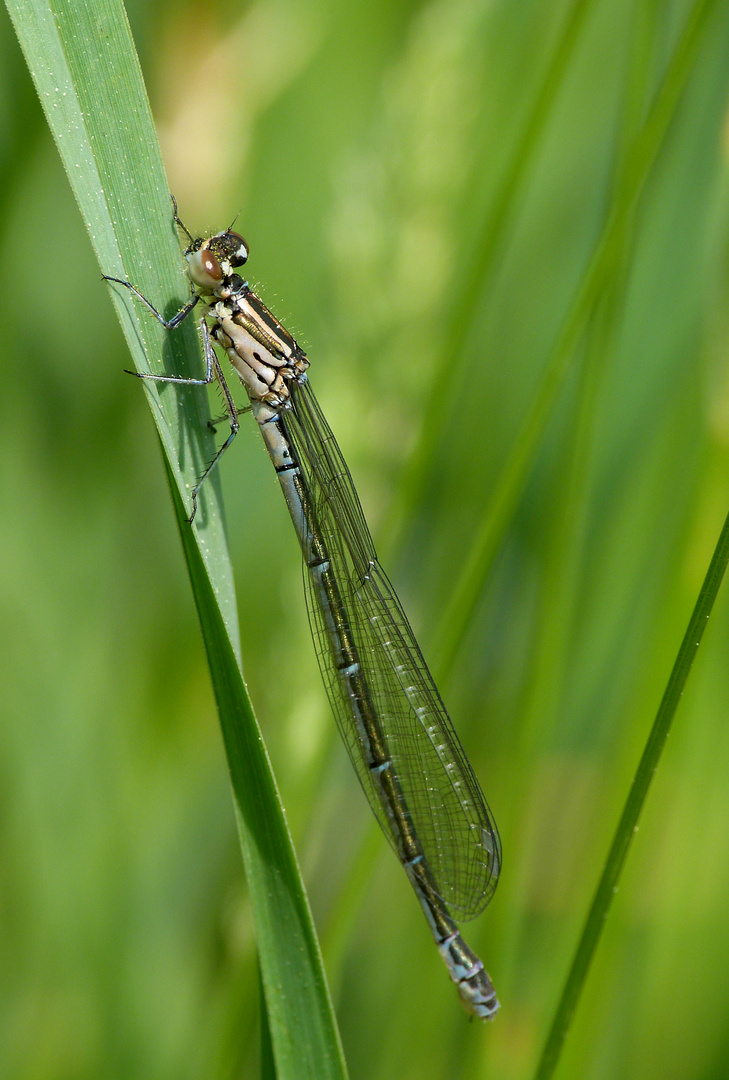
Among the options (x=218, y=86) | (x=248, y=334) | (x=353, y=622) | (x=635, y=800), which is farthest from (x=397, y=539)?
(x=218, y=86)

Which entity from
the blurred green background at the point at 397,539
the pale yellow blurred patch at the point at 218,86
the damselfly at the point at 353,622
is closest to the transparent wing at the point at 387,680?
the damselfly at the point at 353,622

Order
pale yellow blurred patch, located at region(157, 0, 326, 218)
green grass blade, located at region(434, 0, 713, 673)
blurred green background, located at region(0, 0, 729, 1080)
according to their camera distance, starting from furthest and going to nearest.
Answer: pale yellow blurred patch, located at region(157, 0, 326, 218), blurred green background, located at region(0, 0, 729, 1080), green grass blade, located at region(434, 0, 713, 673)

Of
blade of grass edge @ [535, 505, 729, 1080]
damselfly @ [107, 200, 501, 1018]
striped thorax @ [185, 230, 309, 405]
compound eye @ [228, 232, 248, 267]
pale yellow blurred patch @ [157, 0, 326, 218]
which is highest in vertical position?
pale yellow blurred patch @ [157, 0, 326, 218]

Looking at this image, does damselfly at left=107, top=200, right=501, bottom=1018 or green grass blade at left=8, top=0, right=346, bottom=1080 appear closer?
green grass blade at left=8, top=0, right=346, bottom=1080

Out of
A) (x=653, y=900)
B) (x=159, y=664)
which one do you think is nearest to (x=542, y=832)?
(x=653, y=900)

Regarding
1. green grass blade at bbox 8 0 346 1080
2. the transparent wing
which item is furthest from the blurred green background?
green grass blade at bbox 8 0 346 1080

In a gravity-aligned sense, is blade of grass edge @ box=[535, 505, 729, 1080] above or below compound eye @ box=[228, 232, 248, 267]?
below

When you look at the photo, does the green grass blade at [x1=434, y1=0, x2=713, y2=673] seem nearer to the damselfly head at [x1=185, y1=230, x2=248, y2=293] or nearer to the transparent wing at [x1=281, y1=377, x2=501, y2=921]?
the transparent wing at [x1=281, y1=377, x2=501, y2=921]

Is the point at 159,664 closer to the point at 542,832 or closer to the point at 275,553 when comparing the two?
the point at 275,553
